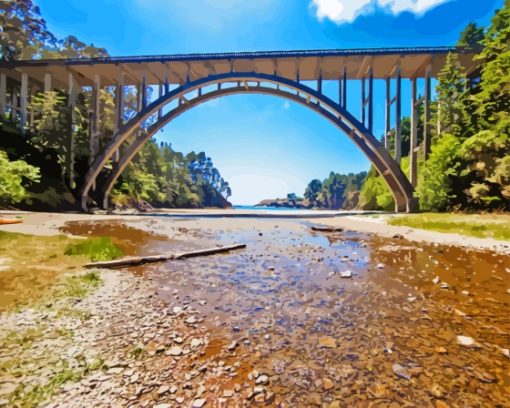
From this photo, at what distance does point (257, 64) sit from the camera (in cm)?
3083

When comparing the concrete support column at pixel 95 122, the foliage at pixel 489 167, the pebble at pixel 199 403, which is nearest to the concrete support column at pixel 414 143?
the foliage at pixel 489 167

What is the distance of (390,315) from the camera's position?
3715 mm

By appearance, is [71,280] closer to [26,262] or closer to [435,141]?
[26,262]

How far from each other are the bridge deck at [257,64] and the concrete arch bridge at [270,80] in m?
0.10

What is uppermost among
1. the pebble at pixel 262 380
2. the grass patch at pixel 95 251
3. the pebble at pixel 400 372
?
the grass patch at pixel 95 251

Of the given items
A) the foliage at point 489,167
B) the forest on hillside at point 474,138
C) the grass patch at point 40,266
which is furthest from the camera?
the forest on hillside at point 474,138

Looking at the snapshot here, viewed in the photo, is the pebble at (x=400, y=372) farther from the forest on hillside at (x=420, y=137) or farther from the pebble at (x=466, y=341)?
the forest on hillside at (x=420, y=137)

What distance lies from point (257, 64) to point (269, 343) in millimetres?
33065

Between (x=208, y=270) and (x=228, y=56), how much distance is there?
94.2ft

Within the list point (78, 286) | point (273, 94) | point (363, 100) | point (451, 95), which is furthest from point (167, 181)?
point (78, 286)

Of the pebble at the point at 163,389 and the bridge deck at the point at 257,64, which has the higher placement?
the bridge deck at the point at 257,64

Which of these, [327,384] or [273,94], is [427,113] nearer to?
[273,94]

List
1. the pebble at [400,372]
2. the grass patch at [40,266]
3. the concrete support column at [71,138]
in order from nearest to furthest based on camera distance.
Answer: the pebble at [400,372] < the grass patch at [40,266] < the concrete support column at [71,138]

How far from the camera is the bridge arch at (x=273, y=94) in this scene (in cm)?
2761
